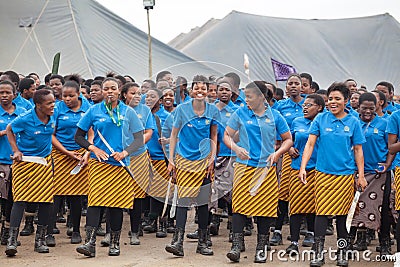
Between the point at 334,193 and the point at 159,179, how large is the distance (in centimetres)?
223

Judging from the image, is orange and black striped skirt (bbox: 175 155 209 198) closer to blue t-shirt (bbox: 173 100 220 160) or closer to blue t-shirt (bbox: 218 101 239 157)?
blue t-shirt (bbox: 173 100 220 160)

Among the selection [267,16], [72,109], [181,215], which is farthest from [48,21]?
[181,215]

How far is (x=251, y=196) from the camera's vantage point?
20.1 ft

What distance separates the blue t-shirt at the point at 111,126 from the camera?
242 inches

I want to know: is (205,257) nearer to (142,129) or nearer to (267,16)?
(142,129)

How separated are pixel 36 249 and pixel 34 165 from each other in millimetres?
797

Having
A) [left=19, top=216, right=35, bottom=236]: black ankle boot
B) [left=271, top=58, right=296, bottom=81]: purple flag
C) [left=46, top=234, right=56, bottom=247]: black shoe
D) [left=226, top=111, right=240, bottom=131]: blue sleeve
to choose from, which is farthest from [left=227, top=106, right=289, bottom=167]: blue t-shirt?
[left=271, top=58, right=296, bottom=81]: purple flag

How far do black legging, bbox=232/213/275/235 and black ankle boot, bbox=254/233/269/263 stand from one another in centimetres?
5

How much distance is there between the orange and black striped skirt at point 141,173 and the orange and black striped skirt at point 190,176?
601 mm

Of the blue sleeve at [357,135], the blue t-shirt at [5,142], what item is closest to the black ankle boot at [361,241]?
the blue sleeve at [357,135]

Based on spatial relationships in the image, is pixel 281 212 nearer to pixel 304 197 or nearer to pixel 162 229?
pixel 304 197

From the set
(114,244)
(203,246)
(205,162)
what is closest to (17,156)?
(114,244)

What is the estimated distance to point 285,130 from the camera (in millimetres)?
6145

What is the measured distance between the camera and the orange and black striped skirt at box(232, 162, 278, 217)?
612 cm
